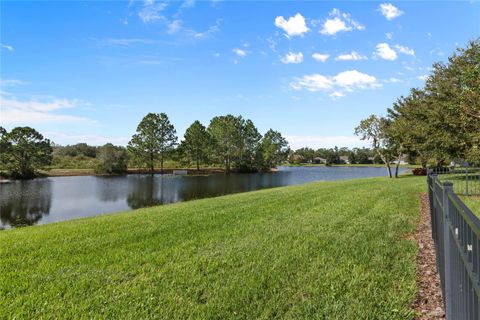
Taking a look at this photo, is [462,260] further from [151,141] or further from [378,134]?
[151,141]

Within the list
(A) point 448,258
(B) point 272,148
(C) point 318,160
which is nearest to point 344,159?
(C) point 318,160

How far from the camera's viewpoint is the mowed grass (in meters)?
3.52

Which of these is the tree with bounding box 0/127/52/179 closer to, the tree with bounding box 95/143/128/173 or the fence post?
the tree with bounding box 95/143/128/173

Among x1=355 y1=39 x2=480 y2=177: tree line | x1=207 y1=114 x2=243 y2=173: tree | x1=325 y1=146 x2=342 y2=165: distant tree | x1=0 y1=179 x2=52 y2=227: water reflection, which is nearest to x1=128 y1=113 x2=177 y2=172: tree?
x1=207 y1=114 x2=243 y2=173: tree

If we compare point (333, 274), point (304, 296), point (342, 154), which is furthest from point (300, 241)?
point (342, 154)

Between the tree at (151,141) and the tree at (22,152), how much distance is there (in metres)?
14.7

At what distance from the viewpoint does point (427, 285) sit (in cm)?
416

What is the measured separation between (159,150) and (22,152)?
22.1 metres

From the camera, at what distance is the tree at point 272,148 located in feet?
254

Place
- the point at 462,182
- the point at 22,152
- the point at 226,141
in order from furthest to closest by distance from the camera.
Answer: the point at 226,141 < the point at 22,152 < the point at 462,182

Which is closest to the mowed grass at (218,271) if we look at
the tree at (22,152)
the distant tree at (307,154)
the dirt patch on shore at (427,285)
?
the dirt patch on shore at (427,285)

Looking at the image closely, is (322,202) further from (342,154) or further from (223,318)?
(342,154)

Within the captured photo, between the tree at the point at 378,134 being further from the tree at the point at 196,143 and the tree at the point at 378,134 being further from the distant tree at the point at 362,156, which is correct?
the distant tree at the point at 362,156

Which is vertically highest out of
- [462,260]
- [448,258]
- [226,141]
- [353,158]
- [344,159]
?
[226,141]
